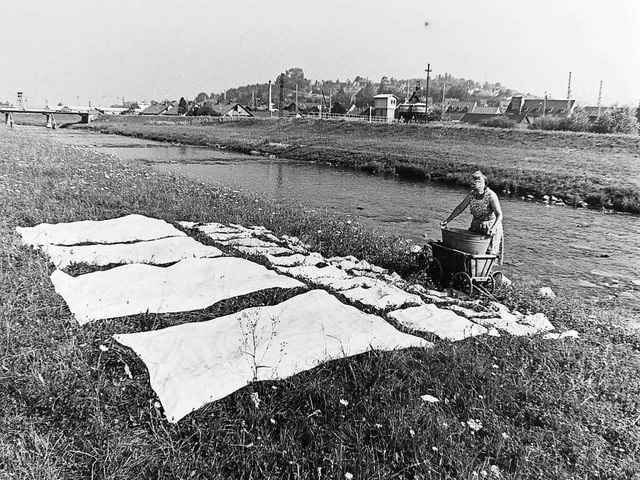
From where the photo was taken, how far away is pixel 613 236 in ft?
48.7

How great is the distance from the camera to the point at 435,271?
8.46m

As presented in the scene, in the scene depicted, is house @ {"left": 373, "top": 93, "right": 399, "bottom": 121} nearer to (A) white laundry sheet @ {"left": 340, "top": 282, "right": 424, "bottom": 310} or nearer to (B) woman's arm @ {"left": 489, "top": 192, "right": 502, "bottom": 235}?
(B) woman's arm @ {"left": 489, "top": 192, "right": 502, "bottom": 235}

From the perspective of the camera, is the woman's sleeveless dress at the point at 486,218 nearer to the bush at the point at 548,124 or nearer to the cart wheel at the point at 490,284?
the cart wheel at the point at 490,284

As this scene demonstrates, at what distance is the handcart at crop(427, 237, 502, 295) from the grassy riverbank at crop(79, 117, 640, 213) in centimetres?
1393

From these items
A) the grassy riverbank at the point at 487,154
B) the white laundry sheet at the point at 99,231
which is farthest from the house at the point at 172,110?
the white laundry sheet at the point at 99,231

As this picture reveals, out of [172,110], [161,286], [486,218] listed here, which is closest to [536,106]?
[172,110]

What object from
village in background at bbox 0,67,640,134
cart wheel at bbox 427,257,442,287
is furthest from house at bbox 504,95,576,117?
cart wheel at bbox 427,257,442,287

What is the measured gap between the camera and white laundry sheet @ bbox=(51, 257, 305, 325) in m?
5.74

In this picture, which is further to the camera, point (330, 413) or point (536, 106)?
point (536, 106)

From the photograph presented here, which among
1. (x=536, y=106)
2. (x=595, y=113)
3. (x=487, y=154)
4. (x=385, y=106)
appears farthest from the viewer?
Answer: (x=536, y=106)

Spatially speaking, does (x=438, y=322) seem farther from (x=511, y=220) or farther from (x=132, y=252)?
(x=511, y=220)

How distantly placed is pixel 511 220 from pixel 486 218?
9107 millimetres

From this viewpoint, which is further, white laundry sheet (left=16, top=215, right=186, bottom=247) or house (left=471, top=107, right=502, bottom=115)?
house (left=471, top=107, right=502, bottom=115)

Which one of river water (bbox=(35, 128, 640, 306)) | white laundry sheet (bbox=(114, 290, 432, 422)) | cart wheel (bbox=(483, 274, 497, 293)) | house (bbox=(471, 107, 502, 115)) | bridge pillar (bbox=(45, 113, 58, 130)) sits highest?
house (bbox=(471, 107, 502, 115))
